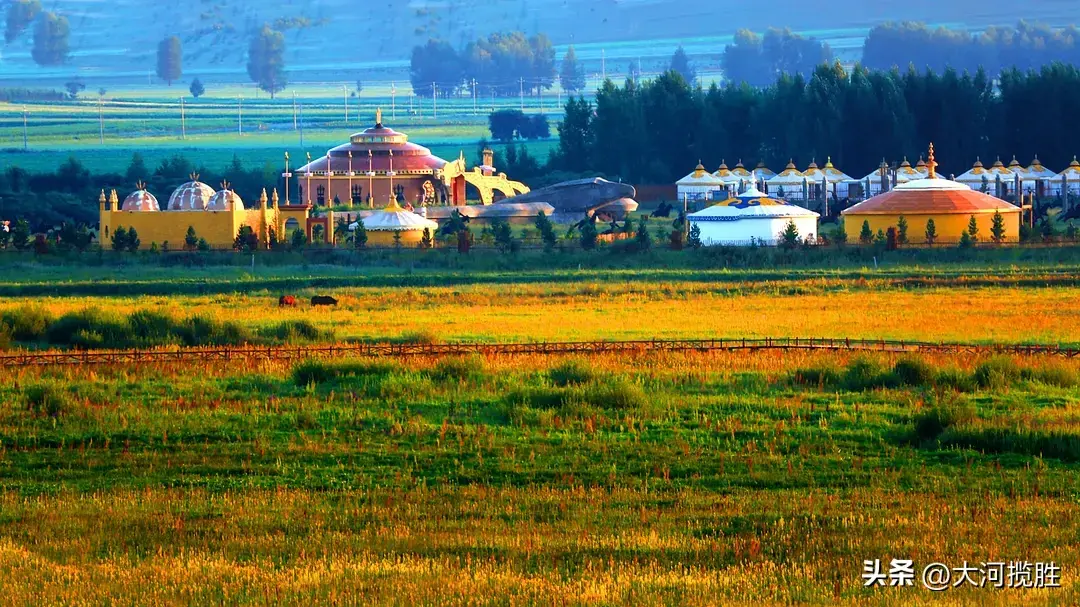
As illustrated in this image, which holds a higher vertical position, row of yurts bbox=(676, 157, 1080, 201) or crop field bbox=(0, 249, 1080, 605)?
row of yurts bbox=(676, 157, 1080, 201)

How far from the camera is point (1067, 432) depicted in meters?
21.1

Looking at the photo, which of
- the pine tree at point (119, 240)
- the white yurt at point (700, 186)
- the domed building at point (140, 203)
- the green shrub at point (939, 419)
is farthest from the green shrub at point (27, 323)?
the white yurt at point (700, 186)

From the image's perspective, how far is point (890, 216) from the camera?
61.9 m

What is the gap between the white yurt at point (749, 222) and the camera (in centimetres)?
6191

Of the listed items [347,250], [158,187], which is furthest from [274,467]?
[158,187]

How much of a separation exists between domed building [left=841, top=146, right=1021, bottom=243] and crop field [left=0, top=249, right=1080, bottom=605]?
27093 millimetres

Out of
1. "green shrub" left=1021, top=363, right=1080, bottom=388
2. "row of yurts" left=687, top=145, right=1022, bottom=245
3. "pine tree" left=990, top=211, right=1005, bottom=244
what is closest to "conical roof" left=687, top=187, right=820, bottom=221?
"row of yurts" left=687, top=145, right=1022, bottom=245

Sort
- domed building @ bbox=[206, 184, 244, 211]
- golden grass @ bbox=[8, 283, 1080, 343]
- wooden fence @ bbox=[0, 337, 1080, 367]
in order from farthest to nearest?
domed building @ bbox=[206, 184, 244, 211]
golden grass @ bbox=[8, 283, 1080, 343]
wooden fence @ bbox=[0, 337, 1080, 367]

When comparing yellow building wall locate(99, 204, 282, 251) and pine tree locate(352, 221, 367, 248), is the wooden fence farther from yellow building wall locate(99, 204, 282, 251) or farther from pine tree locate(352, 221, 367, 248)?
yellow building wall locate(99, 204, 282, 251)

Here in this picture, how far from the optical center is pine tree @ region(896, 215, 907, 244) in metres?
58.4

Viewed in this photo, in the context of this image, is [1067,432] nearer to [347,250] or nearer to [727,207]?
[347,250]

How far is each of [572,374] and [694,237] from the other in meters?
33.9

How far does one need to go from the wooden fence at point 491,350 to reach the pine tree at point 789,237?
970 inches

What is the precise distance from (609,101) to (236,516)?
8035 centimetres
